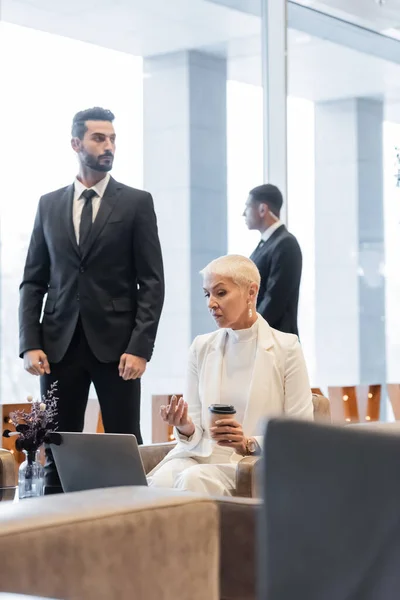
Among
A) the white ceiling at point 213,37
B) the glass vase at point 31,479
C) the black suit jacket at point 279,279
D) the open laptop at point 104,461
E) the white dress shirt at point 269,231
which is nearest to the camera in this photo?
the open laptop at point 104,461

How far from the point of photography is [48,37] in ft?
19.9

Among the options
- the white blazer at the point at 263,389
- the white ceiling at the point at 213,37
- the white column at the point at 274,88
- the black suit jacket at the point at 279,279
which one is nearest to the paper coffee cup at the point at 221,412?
the white blazer at the point at 263,389

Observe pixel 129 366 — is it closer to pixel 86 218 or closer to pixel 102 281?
pixel 102 281

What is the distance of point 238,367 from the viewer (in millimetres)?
3150

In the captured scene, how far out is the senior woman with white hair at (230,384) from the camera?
297 cm

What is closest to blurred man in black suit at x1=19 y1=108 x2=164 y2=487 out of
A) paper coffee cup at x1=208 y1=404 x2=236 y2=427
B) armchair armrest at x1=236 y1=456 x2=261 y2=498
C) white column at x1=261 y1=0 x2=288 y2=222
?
paper coffee cup at x1=208 y1=404 x2=236 y2=427

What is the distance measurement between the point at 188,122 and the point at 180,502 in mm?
5364

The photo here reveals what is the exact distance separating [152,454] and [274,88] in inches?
186

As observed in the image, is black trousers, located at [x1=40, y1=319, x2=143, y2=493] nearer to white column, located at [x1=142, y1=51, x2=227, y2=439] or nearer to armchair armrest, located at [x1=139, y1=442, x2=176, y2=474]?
armchair armrest, located at [x1=139, y1=442, x2=176, y2=474]

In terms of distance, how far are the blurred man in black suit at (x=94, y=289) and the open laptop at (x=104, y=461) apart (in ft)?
3.68

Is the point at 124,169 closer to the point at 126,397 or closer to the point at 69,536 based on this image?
the point at 126,397

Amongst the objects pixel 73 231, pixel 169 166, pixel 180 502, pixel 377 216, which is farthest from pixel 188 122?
pixel 180 502

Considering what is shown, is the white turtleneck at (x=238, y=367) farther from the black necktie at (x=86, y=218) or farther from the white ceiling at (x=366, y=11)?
the white ceiling at (x=366, y=11)

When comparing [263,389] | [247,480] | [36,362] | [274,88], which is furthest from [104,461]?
[274,88]
